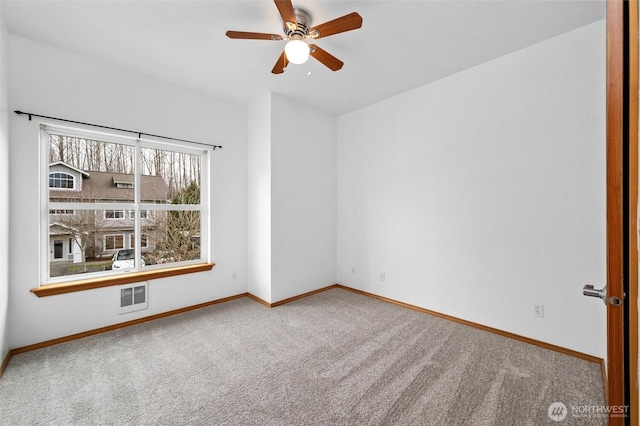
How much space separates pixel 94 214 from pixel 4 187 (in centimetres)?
74

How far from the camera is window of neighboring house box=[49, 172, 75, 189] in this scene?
2.65 metres

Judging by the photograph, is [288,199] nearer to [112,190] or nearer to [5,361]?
[112,190]

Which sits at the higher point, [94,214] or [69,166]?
[69,166]

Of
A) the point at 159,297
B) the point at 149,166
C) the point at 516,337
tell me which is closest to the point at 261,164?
the point at 149,166

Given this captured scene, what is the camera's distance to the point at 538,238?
2.50 meters

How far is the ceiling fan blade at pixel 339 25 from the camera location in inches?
72.1

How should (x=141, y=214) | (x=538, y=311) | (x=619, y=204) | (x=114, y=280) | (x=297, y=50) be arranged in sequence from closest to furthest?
(x=619, y=204) → (x=297, y=50) → (x=538, y=311) → (x=114, y=280) → (x=141, y=214)

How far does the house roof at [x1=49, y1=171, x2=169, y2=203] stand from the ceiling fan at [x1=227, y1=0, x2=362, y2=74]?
2.08 metres

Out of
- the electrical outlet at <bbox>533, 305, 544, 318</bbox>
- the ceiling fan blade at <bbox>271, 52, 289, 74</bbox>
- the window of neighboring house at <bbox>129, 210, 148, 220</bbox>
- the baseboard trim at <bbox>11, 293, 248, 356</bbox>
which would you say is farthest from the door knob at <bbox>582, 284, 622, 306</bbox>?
the window of neighboring house at <bbox>129, 210, 148, 220</bbox>

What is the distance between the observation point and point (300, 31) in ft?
7.02

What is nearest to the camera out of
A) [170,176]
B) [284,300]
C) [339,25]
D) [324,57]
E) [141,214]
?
[339,25]

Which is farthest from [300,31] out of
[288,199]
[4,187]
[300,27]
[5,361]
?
[5,361]

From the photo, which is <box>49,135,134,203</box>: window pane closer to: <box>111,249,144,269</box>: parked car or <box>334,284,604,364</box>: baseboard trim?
<box>111,249,144,269</box>: parked car

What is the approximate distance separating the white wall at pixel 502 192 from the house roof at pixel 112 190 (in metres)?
2.78
